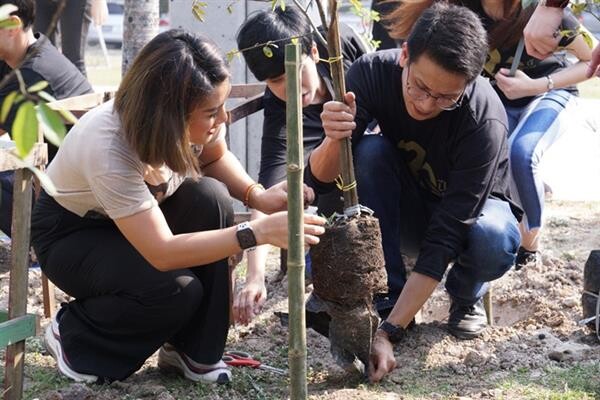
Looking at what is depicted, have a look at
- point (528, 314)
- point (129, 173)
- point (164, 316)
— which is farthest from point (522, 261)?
point (129, 173)

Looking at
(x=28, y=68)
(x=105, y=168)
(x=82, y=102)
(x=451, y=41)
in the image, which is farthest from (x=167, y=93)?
(x=28, y=68)

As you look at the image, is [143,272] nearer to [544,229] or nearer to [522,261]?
[522,261]

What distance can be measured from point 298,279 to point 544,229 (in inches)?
129

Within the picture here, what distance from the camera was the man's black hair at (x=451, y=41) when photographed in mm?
3000

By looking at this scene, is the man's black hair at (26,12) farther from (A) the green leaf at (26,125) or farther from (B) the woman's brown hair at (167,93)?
(A) the green leaf at (26,125)

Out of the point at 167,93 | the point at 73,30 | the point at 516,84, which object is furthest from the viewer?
the point at 73,30

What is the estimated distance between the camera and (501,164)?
3.51 meters

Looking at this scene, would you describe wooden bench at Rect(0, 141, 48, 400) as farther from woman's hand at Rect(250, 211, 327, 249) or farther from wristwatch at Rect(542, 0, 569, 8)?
wristwatch at Rect(542, 0, 569, 8)

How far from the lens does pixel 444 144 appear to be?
3354 millimetres

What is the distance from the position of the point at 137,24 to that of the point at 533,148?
287 centimetres

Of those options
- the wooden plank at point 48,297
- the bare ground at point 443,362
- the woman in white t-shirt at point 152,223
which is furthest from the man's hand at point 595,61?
the wooden plank at point 48,297

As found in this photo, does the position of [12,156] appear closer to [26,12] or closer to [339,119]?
[339,119]

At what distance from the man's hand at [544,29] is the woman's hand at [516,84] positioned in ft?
2.55

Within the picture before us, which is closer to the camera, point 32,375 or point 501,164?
point 32,375
